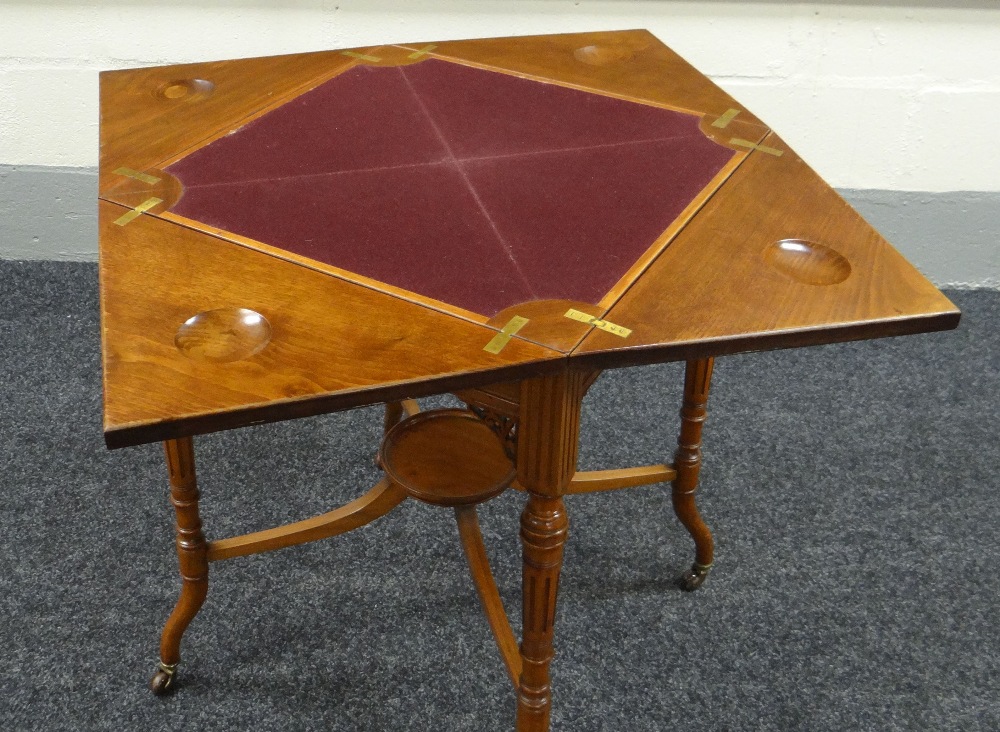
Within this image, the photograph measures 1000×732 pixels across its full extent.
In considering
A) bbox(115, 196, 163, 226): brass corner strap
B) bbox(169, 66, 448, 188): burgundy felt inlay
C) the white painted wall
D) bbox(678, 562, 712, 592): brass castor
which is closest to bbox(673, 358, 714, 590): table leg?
bbox(678, 562, 712, 592): brass castor

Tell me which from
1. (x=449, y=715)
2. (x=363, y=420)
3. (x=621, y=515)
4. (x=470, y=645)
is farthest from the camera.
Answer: (x=363, y=420)

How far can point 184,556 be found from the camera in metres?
1.59

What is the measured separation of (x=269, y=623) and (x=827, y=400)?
49.7 inches

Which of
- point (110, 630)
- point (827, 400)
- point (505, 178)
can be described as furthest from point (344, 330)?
point (827, 400)

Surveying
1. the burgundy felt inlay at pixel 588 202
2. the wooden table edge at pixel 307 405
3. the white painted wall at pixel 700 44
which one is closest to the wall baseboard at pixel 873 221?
the white painted wall at pixel 700 44

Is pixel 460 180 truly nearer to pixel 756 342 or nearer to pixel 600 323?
pixel 600 323

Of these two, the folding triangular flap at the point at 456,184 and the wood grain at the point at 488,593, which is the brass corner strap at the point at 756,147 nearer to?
the folding triangular flap at the point at 456,184

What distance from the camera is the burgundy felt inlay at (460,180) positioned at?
A: 1225 mm

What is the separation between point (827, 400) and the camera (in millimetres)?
2330

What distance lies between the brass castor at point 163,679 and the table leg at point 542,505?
56 centimetres

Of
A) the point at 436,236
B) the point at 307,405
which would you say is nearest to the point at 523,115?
the point at 436,236

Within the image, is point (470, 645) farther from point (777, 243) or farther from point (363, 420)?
point (777, 243)

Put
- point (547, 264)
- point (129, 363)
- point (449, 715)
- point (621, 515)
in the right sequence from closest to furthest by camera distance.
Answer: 1. point (129, 363)
2. point (547, 264)
3. point (449, 715)
4. point (621, 515)

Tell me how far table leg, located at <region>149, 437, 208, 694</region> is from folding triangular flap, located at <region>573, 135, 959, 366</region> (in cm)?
69
